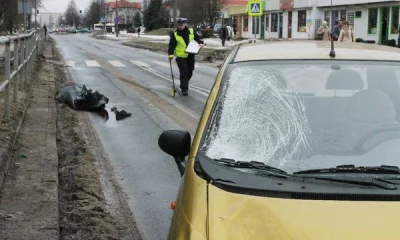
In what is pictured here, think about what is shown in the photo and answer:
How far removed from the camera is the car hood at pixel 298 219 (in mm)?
2178

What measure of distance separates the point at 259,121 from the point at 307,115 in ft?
0.91

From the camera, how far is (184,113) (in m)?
10.7

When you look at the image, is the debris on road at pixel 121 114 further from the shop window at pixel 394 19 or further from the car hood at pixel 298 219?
the shop window at pixel 394 19

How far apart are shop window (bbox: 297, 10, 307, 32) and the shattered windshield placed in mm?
45902

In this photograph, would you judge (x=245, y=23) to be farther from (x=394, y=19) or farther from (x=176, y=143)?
(x=176, y=143)

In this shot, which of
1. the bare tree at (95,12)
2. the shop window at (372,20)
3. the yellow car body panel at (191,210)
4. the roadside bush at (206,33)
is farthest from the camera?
the bare tree at (95,12)

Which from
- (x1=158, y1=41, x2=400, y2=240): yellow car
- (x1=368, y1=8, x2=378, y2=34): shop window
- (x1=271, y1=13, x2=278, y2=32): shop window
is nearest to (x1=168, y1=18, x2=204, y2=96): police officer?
(x1=158, y1=41, x2=400, y2=240): yellow car

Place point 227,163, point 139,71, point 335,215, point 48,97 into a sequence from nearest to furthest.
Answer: point 335,215
point 227,163
point 48,97
point 139,71

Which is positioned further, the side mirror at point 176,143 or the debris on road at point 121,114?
the debris on road at point 121,114

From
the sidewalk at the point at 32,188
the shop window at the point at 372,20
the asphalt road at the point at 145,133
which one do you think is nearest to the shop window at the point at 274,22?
the shop window at the point at 372,20

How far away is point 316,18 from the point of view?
46.4 meters

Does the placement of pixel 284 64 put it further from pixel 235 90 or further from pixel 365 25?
pixel 365 25

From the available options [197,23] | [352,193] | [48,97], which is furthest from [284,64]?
[197,23]

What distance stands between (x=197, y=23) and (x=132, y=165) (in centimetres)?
6707
